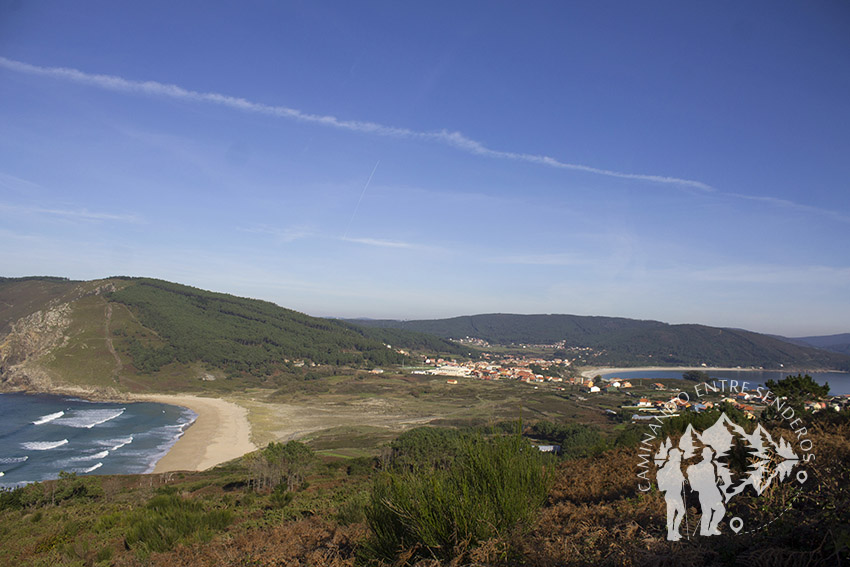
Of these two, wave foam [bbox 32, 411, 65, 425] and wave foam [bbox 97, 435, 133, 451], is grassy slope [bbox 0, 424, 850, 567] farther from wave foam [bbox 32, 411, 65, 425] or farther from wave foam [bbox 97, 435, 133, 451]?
wave foam [bbox 32, 411, 65, 425]

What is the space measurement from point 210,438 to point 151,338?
2316 inches

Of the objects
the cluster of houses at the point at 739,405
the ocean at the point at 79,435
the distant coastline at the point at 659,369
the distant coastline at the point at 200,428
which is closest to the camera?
the cluster of houses at the point at 739,405

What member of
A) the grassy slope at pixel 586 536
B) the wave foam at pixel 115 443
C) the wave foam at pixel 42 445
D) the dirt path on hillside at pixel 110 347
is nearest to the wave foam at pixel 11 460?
the wave foam at pixel 42 445

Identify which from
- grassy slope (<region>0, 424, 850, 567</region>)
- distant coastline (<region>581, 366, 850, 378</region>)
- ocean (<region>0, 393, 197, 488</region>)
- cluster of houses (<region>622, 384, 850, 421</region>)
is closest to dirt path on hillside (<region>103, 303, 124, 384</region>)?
ocean (<region>0, 393, 197, 488</region>)

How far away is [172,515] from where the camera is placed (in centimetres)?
902

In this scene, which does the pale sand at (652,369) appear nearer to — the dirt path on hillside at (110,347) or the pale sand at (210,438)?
the pale sand at (210,438)

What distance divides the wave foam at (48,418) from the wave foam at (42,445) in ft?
31.5

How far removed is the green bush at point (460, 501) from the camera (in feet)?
9.87

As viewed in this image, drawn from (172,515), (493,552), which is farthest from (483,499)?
(172,515)

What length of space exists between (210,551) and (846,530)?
667 centimetres

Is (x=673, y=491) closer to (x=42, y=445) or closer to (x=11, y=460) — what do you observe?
(x=11, y=460)

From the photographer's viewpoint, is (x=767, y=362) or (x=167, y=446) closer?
(x=167, y=446)

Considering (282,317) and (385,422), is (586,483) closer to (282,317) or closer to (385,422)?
(385,422)

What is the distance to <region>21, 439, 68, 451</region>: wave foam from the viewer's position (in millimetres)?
34094
